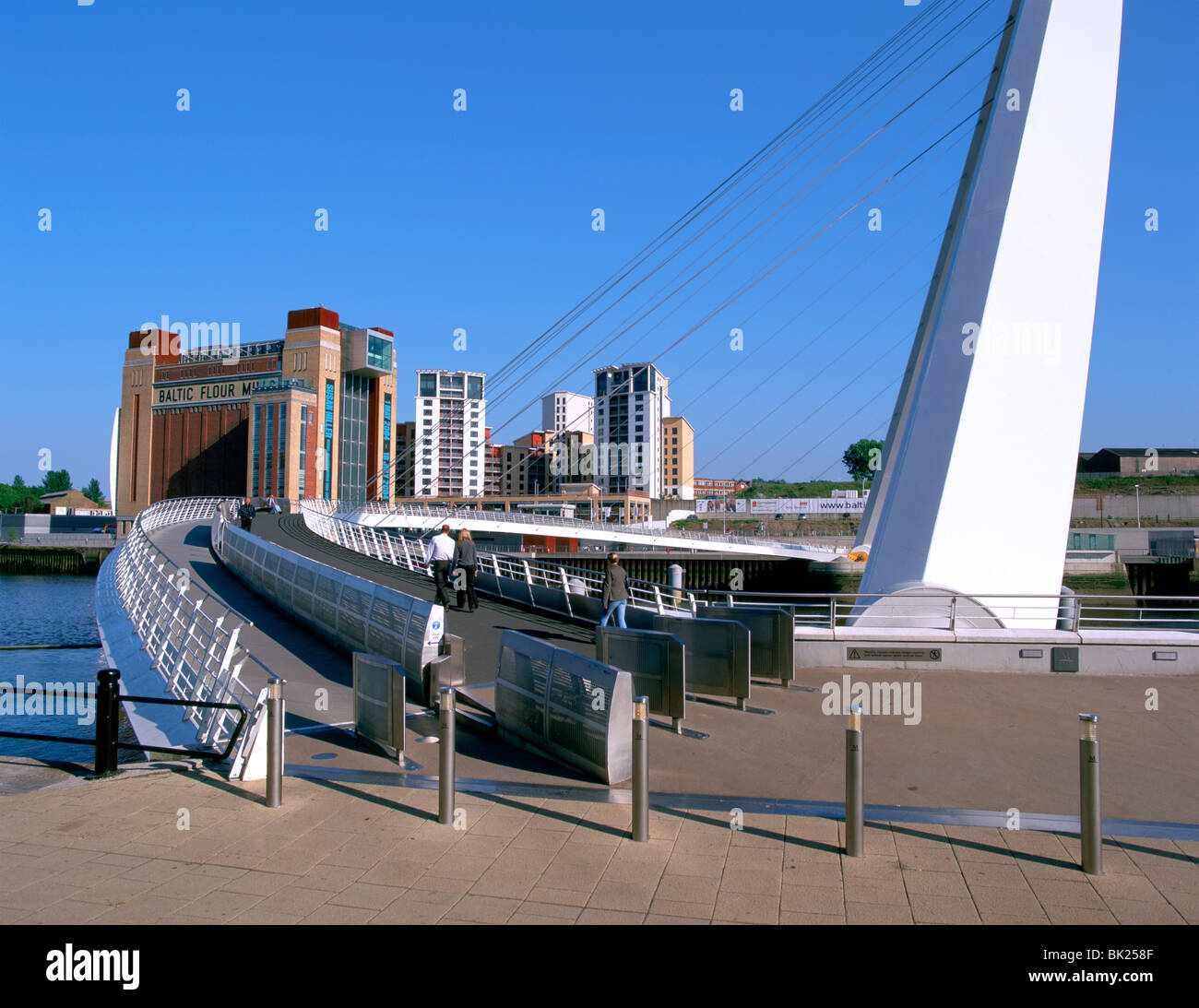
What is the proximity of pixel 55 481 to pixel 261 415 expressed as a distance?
127 m

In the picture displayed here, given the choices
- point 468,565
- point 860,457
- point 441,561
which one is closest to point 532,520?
point 468,565

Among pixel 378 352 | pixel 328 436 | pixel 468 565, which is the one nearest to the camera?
pixel 468 565

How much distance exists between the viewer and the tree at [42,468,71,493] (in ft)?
613

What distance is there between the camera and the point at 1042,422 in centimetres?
1384

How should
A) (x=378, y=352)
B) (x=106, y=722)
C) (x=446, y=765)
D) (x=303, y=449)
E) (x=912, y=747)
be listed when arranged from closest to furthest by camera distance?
(x=446, y=765) < (x=106, y=722) < (x=912, y=747) < (x=303, y=449) < (x=378, y=352)

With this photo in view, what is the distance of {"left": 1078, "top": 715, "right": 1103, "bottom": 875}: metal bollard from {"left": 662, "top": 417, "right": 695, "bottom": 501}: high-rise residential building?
6333 inches

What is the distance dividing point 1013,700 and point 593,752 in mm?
6106

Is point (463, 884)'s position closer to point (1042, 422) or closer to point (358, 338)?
point (1042, 422)

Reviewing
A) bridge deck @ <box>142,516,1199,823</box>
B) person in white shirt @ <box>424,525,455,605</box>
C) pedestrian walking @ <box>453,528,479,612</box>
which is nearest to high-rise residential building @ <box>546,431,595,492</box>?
pedestrian walking @ <box>453,528,479,612</box>

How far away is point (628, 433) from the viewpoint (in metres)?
167

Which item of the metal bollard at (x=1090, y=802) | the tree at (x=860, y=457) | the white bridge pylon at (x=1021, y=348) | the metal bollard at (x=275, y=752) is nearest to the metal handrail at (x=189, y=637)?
the metal bollard at (x=275, y=752)

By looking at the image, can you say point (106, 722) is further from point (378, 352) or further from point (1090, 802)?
point (378, 352)

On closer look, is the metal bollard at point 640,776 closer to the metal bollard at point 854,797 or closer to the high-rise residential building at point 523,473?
the metal bollard at point 854,797
